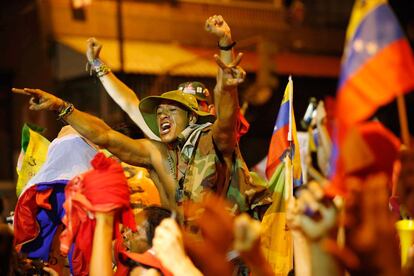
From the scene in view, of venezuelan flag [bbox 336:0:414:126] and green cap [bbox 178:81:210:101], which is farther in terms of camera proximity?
green cap [bbox 178:81:210:101]

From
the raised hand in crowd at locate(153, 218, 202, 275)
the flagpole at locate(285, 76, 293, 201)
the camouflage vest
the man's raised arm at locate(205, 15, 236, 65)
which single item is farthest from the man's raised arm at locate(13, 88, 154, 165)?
the raised hand in crowd at locate(153, 218, 202, 275)

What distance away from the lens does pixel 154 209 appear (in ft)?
16.1

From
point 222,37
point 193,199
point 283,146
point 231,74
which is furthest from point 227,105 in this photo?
point 283,146

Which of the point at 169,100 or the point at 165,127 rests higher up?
the point at 169,100

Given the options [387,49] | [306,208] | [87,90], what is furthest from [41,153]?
[87,90]

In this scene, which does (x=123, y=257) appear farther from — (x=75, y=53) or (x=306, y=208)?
(x=75, y=53)

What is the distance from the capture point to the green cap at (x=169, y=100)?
585 cm

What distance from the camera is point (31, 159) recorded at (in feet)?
22.8

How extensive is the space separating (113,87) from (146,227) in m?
1.80

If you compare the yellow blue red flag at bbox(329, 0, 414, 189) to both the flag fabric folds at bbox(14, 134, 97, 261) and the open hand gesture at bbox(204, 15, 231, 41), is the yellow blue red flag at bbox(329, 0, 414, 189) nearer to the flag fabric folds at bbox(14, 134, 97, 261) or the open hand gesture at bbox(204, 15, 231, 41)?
the open hand gesture at bbox(204, 15, 231, 41)

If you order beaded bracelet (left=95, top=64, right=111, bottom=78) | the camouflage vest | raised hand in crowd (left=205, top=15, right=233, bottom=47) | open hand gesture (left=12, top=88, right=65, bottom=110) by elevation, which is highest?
raised hand in crowd (left=205, top=15, right=233, bottom=47)

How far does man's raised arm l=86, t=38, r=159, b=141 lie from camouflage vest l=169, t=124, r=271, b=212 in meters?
0.66

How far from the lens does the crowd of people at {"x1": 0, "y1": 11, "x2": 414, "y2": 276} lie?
11.3 ft

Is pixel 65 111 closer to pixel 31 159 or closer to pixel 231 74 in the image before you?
pixel 231 74
